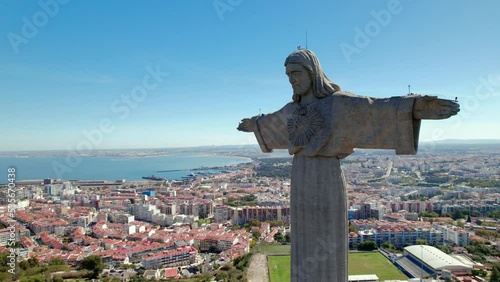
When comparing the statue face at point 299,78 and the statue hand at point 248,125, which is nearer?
the statue face at point 299,78

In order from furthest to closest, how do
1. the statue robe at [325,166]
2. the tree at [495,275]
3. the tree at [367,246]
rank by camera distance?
the tree at [367,246]
the tree at [495,275]
the statue robe at [325,166]

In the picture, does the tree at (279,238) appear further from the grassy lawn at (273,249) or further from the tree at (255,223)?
the tree at (255,223)

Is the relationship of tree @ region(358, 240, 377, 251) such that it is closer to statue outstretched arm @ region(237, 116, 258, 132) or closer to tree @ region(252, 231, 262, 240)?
Answer: tree @ region(252, 231, 262, 240)

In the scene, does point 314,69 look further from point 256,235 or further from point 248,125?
point 256,235

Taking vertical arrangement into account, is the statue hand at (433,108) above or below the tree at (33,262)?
above

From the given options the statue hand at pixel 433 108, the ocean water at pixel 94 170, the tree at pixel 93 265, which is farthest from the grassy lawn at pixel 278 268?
the ocean water at pixel 94 170

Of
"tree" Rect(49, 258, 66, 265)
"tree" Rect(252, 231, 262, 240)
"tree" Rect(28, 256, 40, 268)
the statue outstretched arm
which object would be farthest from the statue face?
"tree" Rect(252, 231, 262, 240)

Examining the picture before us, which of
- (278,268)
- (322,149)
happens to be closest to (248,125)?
(322,149)
